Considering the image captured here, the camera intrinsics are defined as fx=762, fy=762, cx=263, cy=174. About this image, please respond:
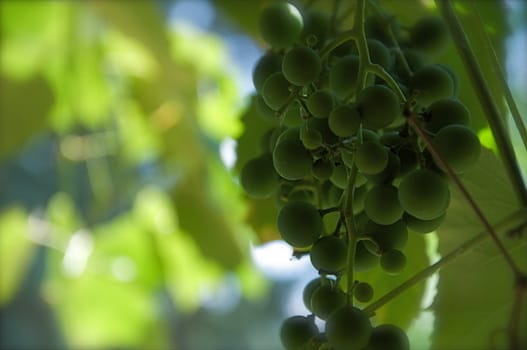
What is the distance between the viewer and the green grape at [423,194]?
0.75ft

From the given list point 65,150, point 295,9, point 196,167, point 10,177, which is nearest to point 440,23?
point 295,9

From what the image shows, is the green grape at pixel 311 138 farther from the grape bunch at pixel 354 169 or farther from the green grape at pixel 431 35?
the green grape at pixel 431 35

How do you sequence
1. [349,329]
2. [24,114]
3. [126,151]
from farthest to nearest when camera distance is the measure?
[126,151], [24,114], [349,329]

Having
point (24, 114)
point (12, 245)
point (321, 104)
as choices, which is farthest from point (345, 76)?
point (12, 245)

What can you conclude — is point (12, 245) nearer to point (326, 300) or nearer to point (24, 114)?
point (24, 114)

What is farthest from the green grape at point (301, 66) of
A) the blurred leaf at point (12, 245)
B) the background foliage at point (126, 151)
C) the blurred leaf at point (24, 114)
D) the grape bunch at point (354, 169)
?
the blurred leaf at point (12, 245)

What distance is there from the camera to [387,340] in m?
0.22

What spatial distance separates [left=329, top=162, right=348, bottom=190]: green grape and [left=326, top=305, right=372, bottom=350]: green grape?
5 cm

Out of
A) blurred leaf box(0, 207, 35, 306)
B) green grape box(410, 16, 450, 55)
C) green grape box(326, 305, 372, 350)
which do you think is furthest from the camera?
blurred leaf box(0, 207, 35, 306)

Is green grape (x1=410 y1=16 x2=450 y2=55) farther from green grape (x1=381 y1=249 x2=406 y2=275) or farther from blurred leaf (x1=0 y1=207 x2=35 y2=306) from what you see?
blurred leaf (x1=0 y1=207 x2=35 y2=306)

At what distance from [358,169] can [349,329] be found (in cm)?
5

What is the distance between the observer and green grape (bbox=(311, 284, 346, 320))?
24cm

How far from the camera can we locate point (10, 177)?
130cm

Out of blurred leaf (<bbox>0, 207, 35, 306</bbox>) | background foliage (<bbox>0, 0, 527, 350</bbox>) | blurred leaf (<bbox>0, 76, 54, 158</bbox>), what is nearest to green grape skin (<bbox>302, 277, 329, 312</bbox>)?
background foliage (<bbox>0, 0, 527, 350</bbox>)
